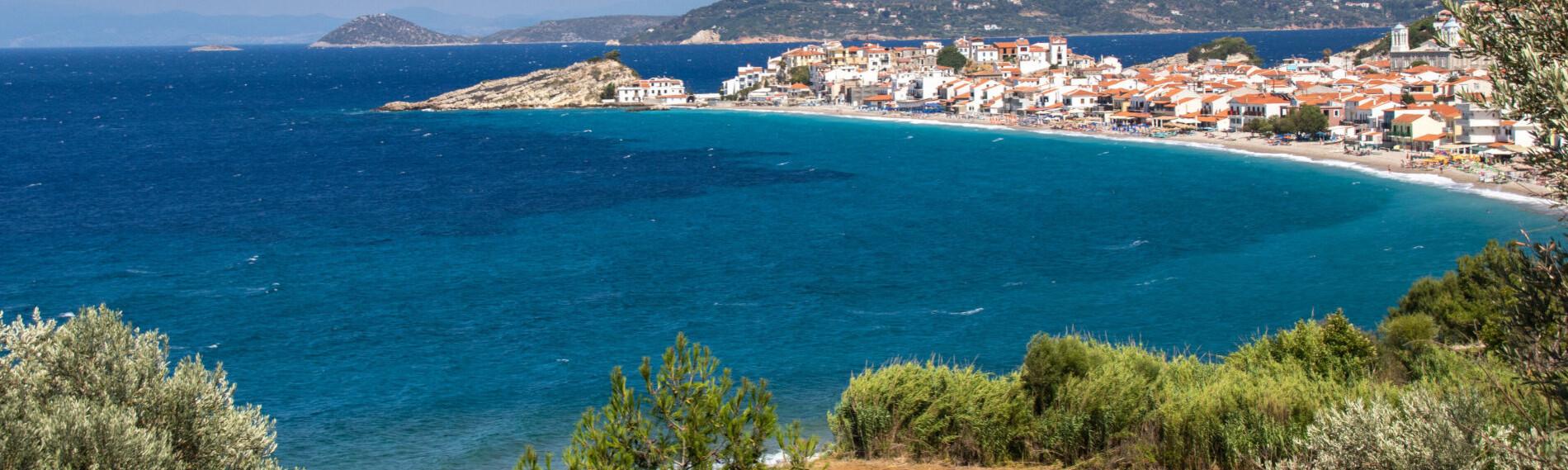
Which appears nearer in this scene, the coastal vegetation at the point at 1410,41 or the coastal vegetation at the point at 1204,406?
the coastal vegetation at the point at 1204,406

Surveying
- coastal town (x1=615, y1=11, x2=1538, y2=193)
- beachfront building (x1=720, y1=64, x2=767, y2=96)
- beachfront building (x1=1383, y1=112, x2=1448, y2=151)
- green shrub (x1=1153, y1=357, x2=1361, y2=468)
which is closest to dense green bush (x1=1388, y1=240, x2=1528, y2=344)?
green shrub (x1=1153, y1=357, x2=1361, y2=468)

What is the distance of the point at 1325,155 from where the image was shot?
182ft

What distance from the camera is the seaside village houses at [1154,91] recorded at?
179 ft

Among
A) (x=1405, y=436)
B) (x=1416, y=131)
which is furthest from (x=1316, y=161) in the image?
(x=1405, y=436)

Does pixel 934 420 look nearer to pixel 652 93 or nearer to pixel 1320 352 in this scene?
pixel 1320 352

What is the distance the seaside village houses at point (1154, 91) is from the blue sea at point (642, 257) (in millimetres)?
6931

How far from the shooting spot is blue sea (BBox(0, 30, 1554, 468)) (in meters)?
24.3

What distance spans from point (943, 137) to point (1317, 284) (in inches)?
1590

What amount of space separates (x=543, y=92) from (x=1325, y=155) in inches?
2582

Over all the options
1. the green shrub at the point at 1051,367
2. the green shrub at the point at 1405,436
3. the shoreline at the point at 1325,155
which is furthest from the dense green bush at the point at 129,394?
the shoreline at the point at 1325,155

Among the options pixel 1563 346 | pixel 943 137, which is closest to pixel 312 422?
pixel 1563 346

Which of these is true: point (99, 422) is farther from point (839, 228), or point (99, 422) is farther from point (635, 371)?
point (839, 228)

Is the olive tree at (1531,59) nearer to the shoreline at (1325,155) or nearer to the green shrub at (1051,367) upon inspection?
the green shrub at (1051,367)

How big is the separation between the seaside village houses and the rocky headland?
4289 millimetres
